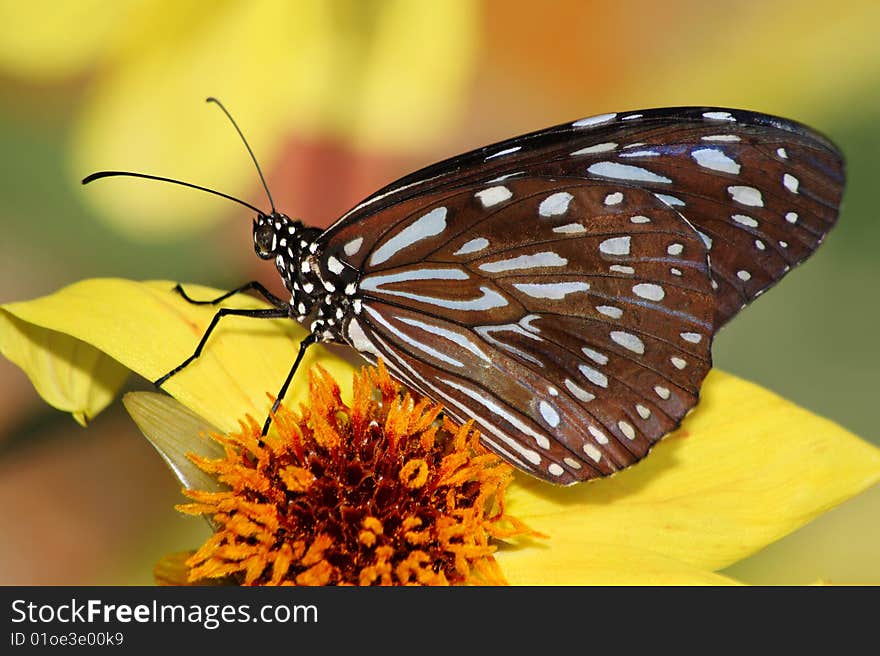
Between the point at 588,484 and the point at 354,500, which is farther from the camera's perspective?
the point at 588,484

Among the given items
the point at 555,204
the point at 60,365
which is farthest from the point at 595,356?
the point at 60,365

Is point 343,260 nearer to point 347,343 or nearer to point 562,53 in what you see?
point 347,343

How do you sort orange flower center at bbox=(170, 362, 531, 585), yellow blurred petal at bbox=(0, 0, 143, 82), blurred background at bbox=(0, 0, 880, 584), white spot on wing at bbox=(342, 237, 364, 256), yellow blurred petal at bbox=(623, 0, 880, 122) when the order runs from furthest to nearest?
yellow blurred petal at bbox=(623, 0, 880, 122) < yellow blurred petal at bbox=(0, 0, 143, 82) < blurred background at bbox=(0, 0, 880, 584) < white spot on wing at bbox=(342, 237, 364, 256) < orange flower center at bbox=(170, 362, 531, 585)

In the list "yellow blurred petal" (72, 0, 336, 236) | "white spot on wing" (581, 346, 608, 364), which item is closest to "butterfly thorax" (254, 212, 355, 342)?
"white spot on wing" (581, 346, 608, 364)

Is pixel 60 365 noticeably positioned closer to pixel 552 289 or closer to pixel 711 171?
pixel 552 289

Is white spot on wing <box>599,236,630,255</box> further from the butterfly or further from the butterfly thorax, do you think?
the butterfly thorax

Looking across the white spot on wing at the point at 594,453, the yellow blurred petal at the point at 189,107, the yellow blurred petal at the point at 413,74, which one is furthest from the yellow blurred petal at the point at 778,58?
the white spot on wing at the point at 594,453

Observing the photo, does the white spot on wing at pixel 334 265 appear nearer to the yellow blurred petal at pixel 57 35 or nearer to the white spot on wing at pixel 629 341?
the white spot on wing at pixel 629 341

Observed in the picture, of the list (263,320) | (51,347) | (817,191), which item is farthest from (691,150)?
(51,347)
